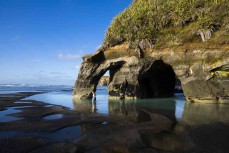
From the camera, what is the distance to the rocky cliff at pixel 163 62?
25.8 metres

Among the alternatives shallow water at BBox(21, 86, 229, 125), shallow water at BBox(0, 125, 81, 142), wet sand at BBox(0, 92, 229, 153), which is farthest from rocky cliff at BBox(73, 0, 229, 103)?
shallow water at BBox(0, 125, 81, 142)

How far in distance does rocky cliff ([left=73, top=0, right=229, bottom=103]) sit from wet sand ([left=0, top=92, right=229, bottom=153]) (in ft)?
42.4

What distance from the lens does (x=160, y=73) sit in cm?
3984

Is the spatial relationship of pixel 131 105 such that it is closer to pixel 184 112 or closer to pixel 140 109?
pixel 140 109

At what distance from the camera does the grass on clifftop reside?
26.5 meters

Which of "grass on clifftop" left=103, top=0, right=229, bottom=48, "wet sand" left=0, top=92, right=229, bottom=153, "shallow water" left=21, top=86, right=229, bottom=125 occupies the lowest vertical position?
"wet sand" left=0, top=92, right=229, bottom=153

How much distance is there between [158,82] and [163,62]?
25.2 feet

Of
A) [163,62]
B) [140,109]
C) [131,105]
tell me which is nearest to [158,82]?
[163,62]

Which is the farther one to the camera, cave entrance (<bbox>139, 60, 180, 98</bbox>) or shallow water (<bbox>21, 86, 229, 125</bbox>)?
cave entrance (<bbox>139, 60, 180, 98</bbox>)

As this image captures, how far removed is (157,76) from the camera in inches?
1559

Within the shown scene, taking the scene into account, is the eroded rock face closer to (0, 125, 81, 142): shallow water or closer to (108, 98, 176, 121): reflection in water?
(108, 98, 176, 121): reflection in water

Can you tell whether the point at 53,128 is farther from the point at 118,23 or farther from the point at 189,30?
the point at 118,23

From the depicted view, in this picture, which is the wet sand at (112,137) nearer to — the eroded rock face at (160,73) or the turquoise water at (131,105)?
the turquoise water at (131,105)

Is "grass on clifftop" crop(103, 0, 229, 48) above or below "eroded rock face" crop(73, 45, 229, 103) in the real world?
above
